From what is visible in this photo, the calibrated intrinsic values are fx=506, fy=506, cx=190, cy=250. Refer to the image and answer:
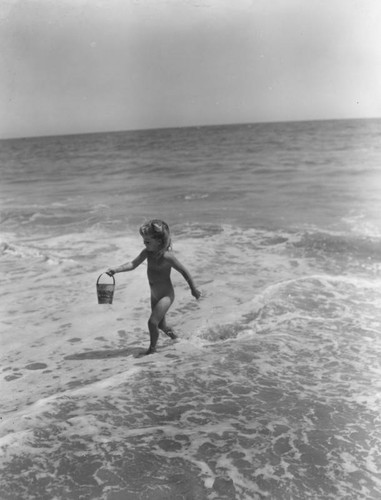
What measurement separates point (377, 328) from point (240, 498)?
120 inches

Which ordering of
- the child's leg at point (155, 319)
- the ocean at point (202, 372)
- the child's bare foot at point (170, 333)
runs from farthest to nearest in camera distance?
the child's bare foot at point (170, 333) → the child's leg at point (155, 319) → the ocean at point (202, 372)

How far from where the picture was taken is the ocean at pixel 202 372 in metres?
3.04

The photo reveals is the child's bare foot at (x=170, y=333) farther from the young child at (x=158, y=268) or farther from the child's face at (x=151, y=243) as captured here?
the child's face at (x=151, y=243)

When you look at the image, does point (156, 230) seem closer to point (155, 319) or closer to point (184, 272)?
point (184, 272)

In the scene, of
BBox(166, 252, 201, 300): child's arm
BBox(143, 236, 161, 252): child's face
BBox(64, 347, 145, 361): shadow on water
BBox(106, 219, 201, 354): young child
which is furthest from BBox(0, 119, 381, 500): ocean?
BBox(143, 236, 161, 252): child's face

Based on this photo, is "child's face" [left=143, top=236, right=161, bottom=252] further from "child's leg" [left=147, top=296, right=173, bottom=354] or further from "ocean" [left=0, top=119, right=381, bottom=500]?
"ocean" [left=0, top=119, right=381, bottom=500]

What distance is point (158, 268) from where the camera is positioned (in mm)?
4930

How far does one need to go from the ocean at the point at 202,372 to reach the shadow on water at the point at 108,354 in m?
0.03

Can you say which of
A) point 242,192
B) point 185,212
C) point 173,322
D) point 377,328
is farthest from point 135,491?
point 242,192

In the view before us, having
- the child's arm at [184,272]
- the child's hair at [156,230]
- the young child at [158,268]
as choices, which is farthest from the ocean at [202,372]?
the child's hair at [156,230]

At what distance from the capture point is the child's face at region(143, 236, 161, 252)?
15.3ft

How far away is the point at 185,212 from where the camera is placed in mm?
14305

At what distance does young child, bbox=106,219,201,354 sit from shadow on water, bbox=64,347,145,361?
0.16 m

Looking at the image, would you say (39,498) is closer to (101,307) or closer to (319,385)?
(319,385)
